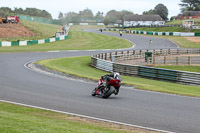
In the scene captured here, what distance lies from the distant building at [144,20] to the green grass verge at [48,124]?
162m

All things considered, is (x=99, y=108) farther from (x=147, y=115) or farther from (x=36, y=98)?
(x=36, y=98)

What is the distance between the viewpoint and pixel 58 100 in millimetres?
15375

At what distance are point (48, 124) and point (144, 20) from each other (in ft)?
553

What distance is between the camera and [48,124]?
394 inches

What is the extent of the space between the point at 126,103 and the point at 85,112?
2.58 metres

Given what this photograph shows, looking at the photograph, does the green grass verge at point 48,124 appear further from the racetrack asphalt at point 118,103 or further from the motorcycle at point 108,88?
the motorcycle at point 108,88

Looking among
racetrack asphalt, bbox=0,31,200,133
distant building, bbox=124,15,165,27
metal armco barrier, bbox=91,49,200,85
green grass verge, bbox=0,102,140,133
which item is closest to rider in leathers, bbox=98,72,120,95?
racetrack asphalt, bbox=0,31,200,133

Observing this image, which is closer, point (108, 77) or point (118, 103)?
point (118, 103)

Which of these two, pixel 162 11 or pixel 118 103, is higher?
pixel 162 11

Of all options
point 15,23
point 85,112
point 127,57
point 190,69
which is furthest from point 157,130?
point 15,23

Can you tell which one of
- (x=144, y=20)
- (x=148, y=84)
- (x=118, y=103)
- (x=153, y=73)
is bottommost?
(x=148, y=84)

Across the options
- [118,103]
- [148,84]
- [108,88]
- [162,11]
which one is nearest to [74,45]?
[148,84]

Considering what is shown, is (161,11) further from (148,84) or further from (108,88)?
(108,88)

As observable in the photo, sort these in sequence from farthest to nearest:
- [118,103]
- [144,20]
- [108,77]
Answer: [144,20] → [108,77] → [118,103]
